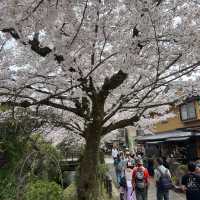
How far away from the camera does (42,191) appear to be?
7613 millimetres

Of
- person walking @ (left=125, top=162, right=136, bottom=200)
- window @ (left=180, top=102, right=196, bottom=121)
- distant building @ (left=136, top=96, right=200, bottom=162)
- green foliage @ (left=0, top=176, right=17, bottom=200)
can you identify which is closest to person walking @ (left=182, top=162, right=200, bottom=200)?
green foliage @ (left=0, top=176, right=17, bottom=200)

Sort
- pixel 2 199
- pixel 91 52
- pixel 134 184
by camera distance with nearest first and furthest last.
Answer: pixel 91 52, pixel 2 199, pixel 134 184

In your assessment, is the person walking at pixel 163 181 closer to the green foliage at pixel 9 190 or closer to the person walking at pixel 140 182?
the person walking at pixel 140 182

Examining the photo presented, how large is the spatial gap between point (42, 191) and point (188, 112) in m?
19.2

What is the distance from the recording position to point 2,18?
4793mm

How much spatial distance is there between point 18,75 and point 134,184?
5.16 metres

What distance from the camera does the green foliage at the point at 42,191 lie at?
7391 mm

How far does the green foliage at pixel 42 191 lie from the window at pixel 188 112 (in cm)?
1788

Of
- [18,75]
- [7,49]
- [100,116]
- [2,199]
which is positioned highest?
[7,49]

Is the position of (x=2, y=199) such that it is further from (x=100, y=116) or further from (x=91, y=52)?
(x=91, y=52)

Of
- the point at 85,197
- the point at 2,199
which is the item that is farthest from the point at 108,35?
the point at 2,199

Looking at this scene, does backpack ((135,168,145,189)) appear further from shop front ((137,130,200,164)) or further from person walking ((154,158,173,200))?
shop front ((137,130,200,164))

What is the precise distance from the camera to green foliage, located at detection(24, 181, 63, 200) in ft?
24.2

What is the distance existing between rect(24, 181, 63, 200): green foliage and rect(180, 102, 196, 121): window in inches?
704
